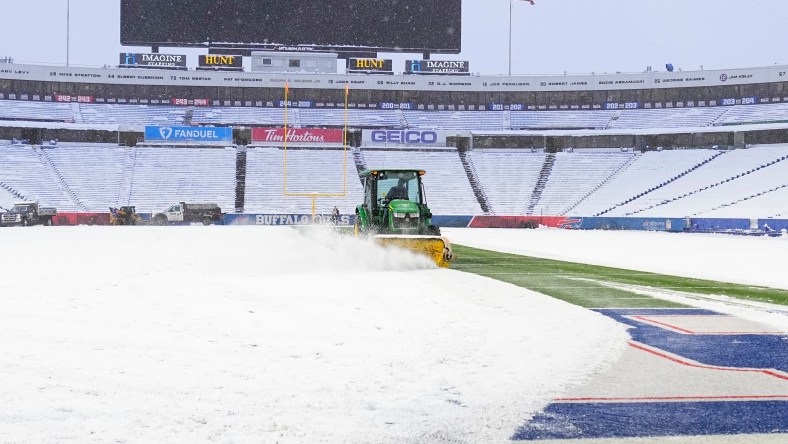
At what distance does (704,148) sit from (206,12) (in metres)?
43.7

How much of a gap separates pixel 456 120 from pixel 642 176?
60.3 ft

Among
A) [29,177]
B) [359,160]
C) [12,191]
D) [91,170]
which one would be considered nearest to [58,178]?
[29,177]

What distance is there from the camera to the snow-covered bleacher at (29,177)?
2108 inches

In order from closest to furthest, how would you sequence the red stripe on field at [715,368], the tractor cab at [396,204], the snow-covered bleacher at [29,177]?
the red stripe on field at [715,368], the tractor cab at [396,204], the snow-covered bleacher at [29,177]

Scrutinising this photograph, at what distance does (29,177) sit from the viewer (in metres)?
56.1

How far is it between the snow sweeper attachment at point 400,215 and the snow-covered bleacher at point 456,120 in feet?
159

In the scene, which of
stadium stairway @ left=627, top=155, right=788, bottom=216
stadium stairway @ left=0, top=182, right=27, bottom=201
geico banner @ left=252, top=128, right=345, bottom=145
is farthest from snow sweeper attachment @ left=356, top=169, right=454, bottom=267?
geico banner @ left=252, top=128, right=345, bottom=145

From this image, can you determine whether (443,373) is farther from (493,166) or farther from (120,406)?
(493,166)

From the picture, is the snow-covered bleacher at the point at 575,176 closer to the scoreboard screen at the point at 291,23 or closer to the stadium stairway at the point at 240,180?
the scoreboard screen at the point at 291,23

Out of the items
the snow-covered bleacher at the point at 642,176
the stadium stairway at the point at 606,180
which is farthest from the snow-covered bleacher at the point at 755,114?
the stadium stairway at the point at 606,180

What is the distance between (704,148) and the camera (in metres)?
62.0

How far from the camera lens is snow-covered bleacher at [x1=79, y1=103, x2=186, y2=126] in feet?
211

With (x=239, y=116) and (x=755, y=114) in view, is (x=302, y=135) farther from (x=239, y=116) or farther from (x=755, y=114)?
(x=755, y=114)

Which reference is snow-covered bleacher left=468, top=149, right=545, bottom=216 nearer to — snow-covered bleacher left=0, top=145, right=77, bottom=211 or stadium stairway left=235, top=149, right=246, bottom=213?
stadium stairway left=235, top=149, right=246, bottom=213
